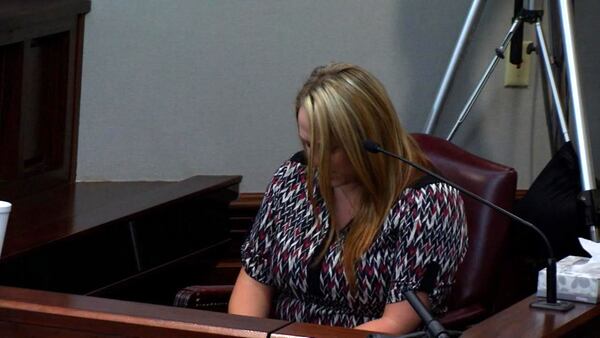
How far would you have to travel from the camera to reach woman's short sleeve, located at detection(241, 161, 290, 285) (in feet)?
7.95

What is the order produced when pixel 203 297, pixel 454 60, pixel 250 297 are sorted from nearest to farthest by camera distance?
pixel 250 297 < pixel 203 297 < pixel 454 60

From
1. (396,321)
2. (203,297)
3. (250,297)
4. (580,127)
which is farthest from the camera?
(580,127)

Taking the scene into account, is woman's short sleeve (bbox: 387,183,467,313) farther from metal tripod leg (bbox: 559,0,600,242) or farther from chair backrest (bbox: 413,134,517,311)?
metal tripod leg (bbox: 559,0,600,242)

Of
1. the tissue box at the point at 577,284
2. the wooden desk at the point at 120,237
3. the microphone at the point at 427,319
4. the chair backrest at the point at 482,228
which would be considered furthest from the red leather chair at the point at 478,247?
the microphone at the point at 427,319

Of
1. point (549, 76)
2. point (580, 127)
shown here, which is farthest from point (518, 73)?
point (580, 127)

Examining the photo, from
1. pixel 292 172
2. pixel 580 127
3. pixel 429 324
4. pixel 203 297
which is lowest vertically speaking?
pixel 203 297

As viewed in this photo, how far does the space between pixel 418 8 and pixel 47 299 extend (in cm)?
186

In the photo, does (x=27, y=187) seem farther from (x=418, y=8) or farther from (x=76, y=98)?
(x=418, y=8)

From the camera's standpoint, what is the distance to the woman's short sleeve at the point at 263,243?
2.42 metres

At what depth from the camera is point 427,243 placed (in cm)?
227

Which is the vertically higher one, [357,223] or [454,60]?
[454,60]

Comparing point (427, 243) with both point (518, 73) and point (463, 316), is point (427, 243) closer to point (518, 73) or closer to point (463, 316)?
point (463, 316)

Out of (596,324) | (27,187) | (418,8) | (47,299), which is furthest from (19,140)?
(596,324)

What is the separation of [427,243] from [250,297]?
1.28 feet
